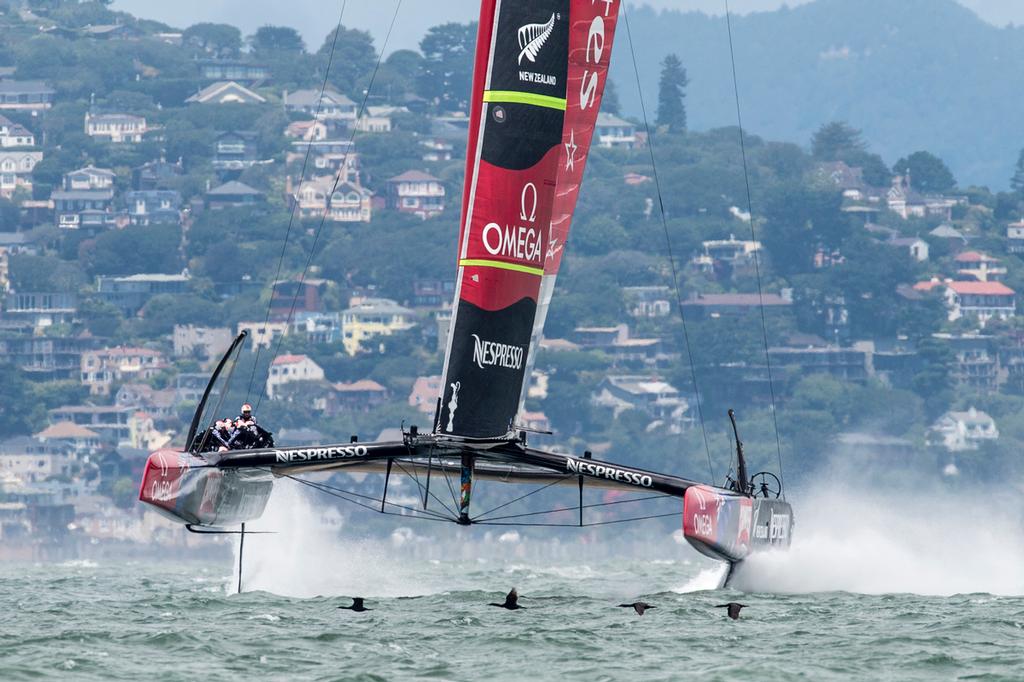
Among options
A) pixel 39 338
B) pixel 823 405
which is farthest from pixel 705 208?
pixel 39 338

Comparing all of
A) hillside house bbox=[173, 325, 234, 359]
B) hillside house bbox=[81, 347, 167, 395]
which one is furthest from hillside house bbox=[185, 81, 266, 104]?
hillside house bbox=[81, 347, 167, 395]

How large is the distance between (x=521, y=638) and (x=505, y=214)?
3.12m

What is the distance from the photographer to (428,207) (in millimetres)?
136125

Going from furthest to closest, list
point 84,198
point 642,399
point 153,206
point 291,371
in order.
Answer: point 84,198 < point 153,206 < point 642,399 < point 291,371

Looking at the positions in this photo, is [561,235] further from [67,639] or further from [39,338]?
[39,338]

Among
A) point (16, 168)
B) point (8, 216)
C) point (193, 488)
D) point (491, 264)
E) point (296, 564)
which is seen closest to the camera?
point (491, 264)

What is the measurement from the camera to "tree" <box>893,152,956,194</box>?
149 metres

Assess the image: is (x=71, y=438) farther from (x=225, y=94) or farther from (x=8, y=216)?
(x=225, y=94)

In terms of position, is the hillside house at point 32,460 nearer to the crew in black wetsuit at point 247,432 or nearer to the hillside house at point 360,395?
the hillside house at point 360,395

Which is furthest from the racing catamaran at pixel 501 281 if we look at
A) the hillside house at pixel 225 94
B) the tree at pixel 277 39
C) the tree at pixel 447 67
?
the tree at pixel 277 39

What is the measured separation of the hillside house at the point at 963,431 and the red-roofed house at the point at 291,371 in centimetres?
2712

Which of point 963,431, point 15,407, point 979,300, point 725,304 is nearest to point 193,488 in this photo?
point 15,407

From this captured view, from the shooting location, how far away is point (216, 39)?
184250 mm

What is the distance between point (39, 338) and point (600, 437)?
26217mm
